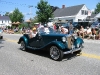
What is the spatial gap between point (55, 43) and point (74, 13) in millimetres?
45444

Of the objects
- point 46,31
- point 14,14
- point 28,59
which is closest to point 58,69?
point 28,59

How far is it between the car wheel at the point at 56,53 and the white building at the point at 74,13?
44.2 meters

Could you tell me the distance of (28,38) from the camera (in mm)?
10273

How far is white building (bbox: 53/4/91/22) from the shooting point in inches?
2068

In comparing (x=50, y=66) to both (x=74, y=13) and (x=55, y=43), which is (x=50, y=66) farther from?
(x=74, y=13)

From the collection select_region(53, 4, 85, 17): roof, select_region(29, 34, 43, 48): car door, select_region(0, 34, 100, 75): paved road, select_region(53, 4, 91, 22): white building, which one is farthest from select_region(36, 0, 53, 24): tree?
select_region(0, 34, 100, 75): paved road

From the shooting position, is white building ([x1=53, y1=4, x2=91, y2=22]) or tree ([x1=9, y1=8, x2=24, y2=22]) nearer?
white building ([x1=53, y1=4, x2=91, y2=22])

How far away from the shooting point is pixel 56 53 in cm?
820

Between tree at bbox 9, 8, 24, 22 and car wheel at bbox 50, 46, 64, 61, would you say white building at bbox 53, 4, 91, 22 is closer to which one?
tree at bbox 9, 8, 24, 22

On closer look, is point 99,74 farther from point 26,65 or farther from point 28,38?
point 28,38

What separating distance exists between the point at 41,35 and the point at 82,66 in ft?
9.50

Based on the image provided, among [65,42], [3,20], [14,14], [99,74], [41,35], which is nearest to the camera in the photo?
[99,74]

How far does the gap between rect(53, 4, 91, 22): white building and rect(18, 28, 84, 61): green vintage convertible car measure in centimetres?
4321

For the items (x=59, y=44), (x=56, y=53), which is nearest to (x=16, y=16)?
(x=56, y=53)
